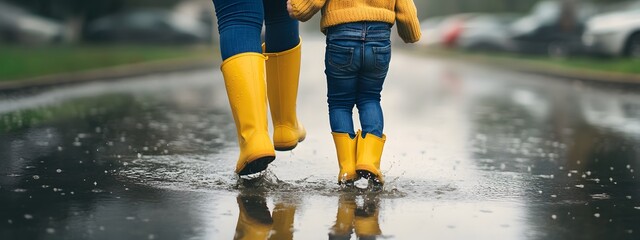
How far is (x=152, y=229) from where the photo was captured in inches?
180

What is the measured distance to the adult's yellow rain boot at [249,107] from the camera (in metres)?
5.45

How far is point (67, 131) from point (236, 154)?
186 centimetres

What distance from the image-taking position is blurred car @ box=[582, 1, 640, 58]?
842 inches

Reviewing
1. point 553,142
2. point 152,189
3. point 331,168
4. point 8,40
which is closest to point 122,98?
point 553,142

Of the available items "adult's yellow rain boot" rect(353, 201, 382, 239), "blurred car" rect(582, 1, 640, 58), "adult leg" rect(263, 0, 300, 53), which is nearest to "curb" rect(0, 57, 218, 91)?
"blurred car" rect(582, 1, 640, 58)

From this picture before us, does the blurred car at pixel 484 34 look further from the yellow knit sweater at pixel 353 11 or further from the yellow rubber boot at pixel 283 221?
the yellow rubber boot at pixel 283 221

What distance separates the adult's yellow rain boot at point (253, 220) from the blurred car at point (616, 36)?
17.0 metres

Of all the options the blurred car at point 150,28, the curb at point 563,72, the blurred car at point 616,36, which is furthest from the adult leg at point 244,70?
the blurred car at point 150,28

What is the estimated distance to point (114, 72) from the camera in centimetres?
1791

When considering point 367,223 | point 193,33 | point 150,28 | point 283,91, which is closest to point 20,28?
point 150,28

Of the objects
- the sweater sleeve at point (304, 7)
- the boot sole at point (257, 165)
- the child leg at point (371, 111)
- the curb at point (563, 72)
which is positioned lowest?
the curb at point (563, 72)

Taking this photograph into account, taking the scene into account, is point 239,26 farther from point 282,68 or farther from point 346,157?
point 346,157

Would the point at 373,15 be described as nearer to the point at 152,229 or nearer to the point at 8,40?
the point at 152,229

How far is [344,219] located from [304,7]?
3.81ft
